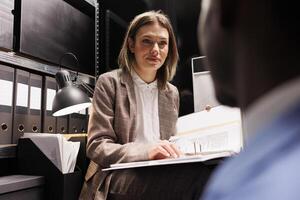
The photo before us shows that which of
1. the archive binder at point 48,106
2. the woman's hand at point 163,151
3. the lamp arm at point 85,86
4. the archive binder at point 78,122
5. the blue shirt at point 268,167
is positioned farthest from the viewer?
the lamp arm at point 85,86

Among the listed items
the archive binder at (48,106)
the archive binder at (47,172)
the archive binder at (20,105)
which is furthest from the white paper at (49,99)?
the archive binder at (47,172)

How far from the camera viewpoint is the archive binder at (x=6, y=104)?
3.69 ft

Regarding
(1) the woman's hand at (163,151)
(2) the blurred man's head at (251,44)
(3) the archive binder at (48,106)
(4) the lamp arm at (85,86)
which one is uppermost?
(4) the lamp arm at (85,86)

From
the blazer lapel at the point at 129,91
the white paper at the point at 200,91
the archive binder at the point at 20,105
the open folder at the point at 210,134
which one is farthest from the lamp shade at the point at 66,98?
the white paper at the point at 200,91

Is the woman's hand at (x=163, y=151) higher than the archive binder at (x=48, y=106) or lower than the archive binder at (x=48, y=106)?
lower

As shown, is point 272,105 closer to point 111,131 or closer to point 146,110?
point 111,131

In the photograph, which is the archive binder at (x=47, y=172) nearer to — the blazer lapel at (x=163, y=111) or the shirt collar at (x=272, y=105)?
the blazer lapel at (x=163, y=111)

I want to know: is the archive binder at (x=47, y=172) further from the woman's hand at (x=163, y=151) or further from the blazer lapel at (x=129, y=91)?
the woman's hand at (x=163, y=151)

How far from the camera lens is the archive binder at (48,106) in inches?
51.9

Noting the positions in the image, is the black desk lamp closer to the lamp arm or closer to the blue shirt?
the lamp arm

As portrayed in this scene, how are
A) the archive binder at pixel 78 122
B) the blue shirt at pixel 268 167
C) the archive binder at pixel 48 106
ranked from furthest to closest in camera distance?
the archive binder at pixel 78 122, the archive binder at pixel 48 106, the blue shirt at pixel 268 167

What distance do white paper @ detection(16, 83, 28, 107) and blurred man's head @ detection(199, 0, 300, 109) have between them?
A: 1.07 m

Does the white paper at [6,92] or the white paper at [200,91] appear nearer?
the white paper at [6,92]

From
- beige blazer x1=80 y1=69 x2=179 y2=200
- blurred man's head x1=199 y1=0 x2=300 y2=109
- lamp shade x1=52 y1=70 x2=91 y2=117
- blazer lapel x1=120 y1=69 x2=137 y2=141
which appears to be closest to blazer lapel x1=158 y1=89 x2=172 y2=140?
beige blazer x1=80 y1=69 x2=179 y2=200
